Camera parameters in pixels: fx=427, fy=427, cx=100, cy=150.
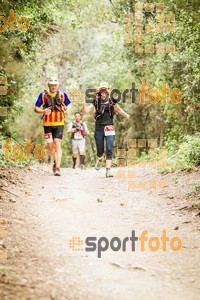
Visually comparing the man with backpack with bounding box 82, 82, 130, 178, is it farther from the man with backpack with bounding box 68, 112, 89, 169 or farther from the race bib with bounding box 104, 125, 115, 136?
the man with backpack with bounding box 68, 112, 89, 169

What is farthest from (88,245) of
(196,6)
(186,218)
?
(196,6)

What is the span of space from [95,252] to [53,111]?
600cm

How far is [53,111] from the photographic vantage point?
10.5 m

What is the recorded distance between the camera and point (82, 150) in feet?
48.7

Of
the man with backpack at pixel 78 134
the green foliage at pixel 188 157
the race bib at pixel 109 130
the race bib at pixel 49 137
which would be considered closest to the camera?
the green foliage at pixel 188 157

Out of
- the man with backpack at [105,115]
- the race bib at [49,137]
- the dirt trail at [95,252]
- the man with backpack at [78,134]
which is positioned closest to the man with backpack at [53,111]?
the race bib at [49,137]

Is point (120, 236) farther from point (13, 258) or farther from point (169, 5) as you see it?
point (169, 5)

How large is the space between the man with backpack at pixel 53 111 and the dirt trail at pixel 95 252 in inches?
75.6

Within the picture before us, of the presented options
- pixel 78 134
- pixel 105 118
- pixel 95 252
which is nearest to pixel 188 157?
pixel 105 118

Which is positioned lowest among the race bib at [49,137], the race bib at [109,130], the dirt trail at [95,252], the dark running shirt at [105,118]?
the dirt trail at [95,252]

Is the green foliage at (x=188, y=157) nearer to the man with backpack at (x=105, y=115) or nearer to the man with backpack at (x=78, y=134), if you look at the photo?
the man with backpack at (x=105, y=115)

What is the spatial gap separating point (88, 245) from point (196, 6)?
5638 mm

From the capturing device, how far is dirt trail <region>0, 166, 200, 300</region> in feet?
12.9

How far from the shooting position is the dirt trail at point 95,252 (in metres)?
3.95
